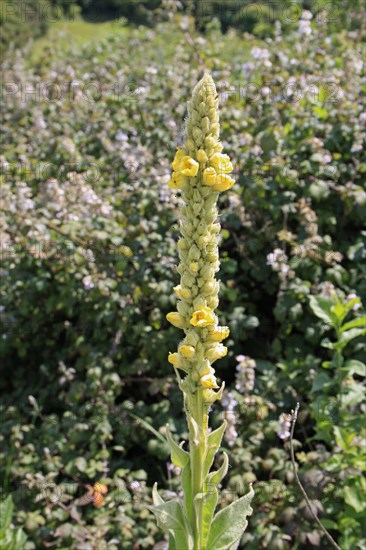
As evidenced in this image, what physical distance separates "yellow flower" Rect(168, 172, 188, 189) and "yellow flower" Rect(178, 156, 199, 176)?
0.8 inches

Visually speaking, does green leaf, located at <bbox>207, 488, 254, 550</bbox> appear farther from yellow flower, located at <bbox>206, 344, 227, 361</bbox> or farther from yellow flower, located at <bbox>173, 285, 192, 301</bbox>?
yellow flower, located at <bbox>173, 285, 192, 301</bbox>

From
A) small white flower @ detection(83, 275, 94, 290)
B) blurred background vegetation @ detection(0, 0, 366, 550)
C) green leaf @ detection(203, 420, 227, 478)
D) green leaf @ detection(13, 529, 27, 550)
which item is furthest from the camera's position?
small white flower @ detection(83, 275, 94, 290)

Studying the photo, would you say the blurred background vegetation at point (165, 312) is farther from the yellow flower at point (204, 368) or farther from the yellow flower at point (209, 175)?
the yellow flower at point (209, 175)

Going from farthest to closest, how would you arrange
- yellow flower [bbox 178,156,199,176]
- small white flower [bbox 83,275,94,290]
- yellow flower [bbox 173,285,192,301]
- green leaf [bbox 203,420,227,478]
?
1. small white flower [bbox 83,275,94,290]
2. green leaf [bbox 203,420,227,478]
3. yellow flower [bbox 173,285,192,301]
4. yellow flower [bbox 178,156,199,176]

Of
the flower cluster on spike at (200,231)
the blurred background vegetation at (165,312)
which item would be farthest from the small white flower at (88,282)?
the flower cluster on spike at (200,231)

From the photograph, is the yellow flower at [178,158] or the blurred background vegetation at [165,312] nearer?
the yellow flower at [178,158]

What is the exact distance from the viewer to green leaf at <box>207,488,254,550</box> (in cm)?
173

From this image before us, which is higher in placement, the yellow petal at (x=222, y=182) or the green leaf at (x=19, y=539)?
the yellow petal at (x=222, y=182)

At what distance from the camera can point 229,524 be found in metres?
1.75

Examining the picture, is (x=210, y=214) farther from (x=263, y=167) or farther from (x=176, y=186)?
(x=263, y=167)

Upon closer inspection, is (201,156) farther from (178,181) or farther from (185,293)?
(185,293)

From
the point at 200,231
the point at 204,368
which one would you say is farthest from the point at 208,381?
the point at 200,231

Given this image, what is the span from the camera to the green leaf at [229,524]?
1727mm

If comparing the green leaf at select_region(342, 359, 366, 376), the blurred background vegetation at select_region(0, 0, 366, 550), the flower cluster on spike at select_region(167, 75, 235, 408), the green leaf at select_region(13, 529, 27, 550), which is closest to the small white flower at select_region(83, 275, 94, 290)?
the blurred background vegetation at select_region(0, 0, 366, 550)
